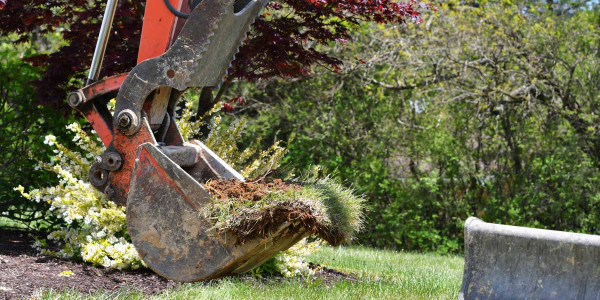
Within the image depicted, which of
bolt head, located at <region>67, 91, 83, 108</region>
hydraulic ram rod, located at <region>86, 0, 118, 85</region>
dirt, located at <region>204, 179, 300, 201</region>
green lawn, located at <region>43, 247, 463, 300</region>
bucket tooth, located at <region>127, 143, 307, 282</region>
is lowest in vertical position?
green lawn, located at <region>43, 247, 463, 300</region>

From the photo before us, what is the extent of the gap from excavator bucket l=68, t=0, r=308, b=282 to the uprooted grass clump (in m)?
0.05

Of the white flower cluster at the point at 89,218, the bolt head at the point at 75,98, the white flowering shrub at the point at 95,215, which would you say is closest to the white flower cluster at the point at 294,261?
the white flowering shrub at the point at 95,215

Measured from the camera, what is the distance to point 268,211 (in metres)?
3.67

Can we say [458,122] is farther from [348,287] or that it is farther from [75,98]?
[75,98]

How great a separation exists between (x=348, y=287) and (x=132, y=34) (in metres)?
3.07

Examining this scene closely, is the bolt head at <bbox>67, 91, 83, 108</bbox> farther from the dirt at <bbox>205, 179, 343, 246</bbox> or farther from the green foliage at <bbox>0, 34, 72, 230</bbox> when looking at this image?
the green foliage at <bbox>0, 34, 72, 230</bbox>

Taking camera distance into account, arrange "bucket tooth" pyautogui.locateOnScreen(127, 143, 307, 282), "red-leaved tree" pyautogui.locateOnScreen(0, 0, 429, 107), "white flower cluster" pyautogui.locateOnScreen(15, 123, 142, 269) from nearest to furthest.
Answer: "bucket tooth" pyautogui.locateOnScreen(127, 143, 307, 282), "white flower cluster" pyautogui.locateOnScreen(15, 123, 142, 269), "red-leaved tree" pyautogui.locateOnScreen(0, 0, 429, 107)

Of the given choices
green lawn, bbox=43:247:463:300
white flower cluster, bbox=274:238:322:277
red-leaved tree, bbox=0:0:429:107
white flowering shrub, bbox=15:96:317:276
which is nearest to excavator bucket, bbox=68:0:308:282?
green lawn, bbox=43:247:463:300

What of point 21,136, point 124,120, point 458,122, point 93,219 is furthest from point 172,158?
point 458,122

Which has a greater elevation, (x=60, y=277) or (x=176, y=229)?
(x=176, y=229)

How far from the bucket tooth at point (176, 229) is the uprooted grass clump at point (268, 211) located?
6 cm

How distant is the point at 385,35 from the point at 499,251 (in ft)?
20.3

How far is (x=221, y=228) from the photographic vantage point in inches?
145

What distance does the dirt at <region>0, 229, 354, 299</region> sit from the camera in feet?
14.0
